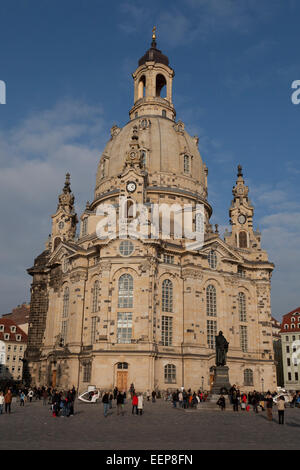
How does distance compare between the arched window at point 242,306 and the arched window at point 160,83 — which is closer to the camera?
the arched window at point 242,306

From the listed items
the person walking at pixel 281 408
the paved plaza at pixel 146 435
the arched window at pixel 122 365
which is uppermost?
the arched window at pixel 122 365

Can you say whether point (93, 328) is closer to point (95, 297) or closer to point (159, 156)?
point (95, 297)

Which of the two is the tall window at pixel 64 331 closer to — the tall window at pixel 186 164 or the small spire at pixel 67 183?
the small spire at pixel 67 183

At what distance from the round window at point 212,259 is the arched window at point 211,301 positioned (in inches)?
111

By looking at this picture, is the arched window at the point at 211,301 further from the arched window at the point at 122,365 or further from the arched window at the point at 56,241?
the arched window at the point at 56,241

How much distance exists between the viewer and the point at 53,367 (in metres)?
57.6

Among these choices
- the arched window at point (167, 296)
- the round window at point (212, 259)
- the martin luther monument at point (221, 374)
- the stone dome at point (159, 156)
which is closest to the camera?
the martin luther monument at point (221, 374)

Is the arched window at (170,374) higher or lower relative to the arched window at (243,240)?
lower

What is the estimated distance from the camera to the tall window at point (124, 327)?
49.2 m

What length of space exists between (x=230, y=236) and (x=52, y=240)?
92.2ft

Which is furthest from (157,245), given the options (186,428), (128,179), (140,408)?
(186,428)

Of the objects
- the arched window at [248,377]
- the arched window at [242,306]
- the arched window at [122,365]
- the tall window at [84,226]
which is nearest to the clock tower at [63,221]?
the tall window at [84,226]

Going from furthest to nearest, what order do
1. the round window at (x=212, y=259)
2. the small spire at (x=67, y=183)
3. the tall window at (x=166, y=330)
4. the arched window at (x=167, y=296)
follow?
the small spire at (x=67, y=183) → the round window at (x=212, y=259) → the arched window at (x=167, y=296) → the tall window at (x=166, y=330)

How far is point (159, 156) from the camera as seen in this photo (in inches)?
2608
